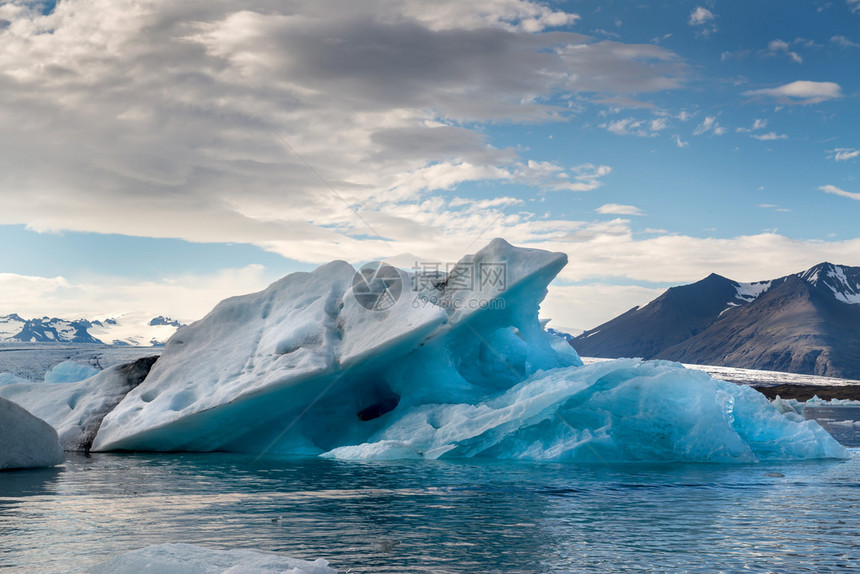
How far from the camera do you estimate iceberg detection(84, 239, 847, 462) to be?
14289 mm

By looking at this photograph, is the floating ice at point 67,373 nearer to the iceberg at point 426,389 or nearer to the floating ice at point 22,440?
the iceberg at point 426,389

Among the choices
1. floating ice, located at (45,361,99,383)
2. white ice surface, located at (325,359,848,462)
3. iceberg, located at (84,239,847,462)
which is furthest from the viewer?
floating ice, located at (45,361,99,383)

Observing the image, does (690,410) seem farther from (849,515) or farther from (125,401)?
(125,401)

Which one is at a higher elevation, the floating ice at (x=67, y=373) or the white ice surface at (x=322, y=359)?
the white ice surface at (x=322, y=359)

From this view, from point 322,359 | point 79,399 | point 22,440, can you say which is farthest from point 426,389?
point 79,399

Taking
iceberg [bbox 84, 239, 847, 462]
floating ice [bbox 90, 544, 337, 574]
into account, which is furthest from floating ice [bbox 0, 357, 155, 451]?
floating ice [bbox 90, 544, 337, 574]

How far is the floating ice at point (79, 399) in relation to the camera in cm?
1647

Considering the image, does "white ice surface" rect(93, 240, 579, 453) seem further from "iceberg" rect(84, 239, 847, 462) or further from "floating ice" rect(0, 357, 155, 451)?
"floating ice" rect(0, 357, 155, 451)

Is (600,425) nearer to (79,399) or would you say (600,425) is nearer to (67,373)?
(79,399)

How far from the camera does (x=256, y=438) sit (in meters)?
16.5

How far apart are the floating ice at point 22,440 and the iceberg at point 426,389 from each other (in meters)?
2.17

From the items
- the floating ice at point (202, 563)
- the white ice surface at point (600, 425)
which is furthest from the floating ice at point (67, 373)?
the floating ice at point (202, 563)

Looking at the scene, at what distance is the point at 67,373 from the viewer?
23922mm

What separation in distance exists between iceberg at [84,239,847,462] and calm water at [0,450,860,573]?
1.85 metres
